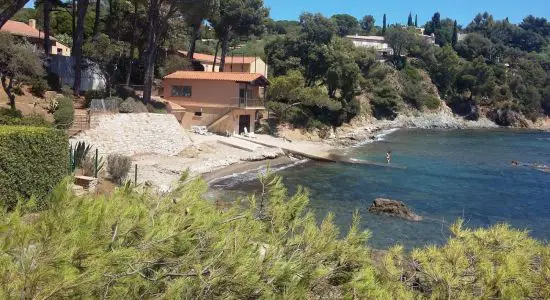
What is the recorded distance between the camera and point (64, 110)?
28.0 m

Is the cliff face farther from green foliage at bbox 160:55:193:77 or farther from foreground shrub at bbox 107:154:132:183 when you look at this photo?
foreground shrub at bbox 107:154:132:183

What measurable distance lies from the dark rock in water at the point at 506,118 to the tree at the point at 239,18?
5989 centimetres

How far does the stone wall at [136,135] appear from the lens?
28688 mm

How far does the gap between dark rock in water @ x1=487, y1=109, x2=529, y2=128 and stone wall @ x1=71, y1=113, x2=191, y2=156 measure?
258ft

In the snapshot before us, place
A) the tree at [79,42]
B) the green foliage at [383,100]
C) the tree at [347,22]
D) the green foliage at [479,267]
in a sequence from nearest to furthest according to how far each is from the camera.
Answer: the green foliage at [479,267] < the tree at [79,42] < the green foliage at [383,100] < the tree at [347,22]

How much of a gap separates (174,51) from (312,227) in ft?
169

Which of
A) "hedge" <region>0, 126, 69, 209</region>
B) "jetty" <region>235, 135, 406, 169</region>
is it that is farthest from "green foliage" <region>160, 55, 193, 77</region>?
"hedge" <region>0, 126, 69, 209</region>

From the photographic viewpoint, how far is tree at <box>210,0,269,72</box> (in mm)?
53375

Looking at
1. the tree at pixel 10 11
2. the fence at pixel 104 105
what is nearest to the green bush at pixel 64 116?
the fence at pixel 104 105

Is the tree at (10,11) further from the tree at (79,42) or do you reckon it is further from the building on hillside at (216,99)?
the building on hillside at (216,99)

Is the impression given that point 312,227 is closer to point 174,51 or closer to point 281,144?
point 281,144

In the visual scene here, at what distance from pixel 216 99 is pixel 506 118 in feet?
237

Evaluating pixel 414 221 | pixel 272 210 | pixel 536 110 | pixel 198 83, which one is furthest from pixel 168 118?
pixel 536 110

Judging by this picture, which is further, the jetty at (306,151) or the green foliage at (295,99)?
the green foliage at (295,99)
